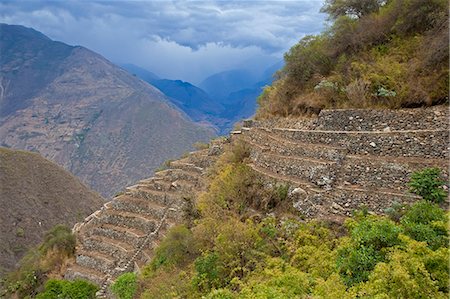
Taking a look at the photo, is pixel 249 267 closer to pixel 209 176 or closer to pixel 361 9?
pixel 209 176

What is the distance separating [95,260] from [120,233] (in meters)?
1.85

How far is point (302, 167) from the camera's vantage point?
42.7 ft

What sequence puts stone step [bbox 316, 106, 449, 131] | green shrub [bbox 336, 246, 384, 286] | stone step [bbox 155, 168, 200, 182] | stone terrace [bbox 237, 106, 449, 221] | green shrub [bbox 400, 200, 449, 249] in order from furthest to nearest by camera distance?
stone step [bbox 155, 168, 200, 182]
stone step [bbox 316, 106, 449, 131]
stone terrace [bbox 237, 106, 449, 221]
green shrub [bbox 400, 200, 449, 249]
green shrub [bbox 336, 246, 384, 286]

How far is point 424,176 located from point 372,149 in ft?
6.14

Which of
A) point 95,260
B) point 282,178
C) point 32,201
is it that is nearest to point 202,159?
point 95,260

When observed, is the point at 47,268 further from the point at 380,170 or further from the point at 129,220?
the point at 380,170

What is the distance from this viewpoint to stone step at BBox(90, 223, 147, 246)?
2008 centimetres

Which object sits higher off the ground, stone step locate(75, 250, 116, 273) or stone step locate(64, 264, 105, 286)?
stone step locate(75, 250, 116, 273)

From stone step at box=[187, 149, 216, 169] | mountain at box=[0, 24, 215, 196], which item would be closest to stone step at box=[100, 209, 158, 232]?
stone step at box=[187, 149, 216, 169]

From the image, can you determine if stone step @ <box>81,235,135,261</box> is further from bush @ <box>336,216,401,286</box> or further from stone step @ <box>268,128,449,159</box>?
bush @ <box>336,216,401,286</box>

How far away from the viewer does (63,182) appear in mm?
63000

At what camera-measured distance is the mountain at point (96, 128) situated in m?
114

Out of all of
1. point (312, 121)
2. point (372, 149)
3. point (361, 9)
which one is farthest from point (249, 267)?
point (361, 9)

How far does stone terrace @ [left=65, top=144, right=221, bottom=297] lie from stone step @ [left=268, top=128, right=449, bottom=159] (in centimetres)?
784
